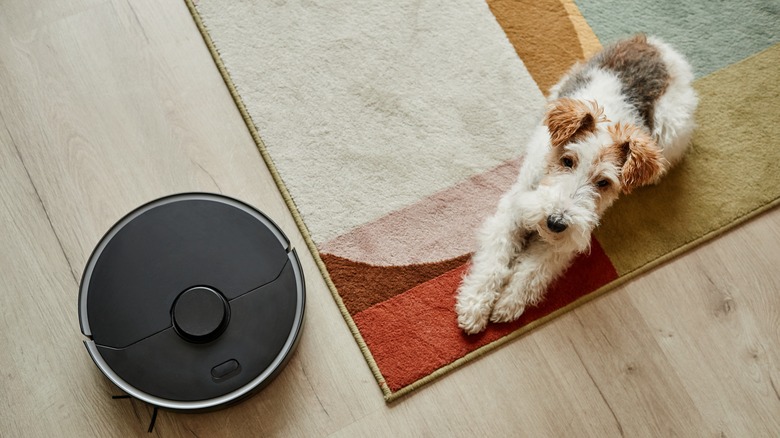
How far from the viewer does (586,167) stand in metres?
1.64

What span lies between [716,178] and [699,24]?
0.59m

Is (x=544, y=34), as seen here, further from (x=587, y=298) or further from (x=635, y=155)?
(x=587, y=298)

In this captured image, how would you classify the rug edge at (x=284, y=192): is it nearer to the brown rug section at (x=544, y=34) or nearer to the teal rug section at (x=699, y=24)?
the brown rug section at (x=544, y=34)

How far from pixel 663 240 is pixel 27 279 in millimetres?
1951

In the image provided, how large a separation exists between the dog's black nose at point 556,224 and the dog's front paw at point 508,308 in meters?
0.28

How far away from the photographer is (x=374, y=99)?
2098 millimetres

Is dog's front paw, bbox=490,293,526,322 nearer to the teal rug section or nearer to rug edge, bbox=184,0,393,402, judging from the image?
rug edge, bbox=184,0,393,402

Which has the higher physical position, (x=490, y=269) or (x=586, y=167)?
(x=586, y=167)

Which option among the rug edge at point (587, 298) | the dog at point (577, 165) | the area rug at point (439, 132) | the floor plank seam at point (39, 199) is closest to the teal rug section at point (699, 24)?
the area rug at point (439, 132)

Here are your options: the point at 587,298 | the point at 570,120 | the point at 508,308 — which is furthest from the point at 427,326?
the point at 570,120

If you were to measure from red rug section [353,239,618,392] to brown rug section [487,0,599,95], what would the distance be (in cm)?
72

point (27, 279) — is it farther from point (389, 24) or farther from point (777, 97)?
point (777, 97)

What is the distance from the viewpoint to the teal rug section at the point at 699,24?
2223 mm

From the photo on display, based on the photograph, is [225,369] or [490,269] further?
[490,269]
